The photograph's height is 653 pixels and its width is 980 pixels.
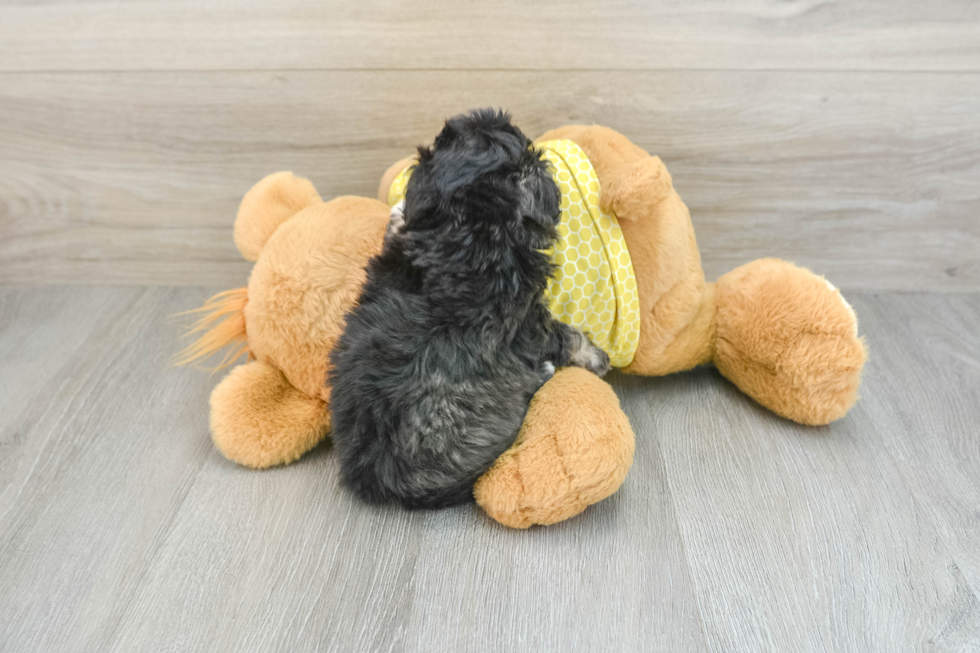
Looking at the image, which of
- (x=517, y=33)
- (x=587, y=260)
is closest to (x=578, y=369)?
(x=587, y=260)

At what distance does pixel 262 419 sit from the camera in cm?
69

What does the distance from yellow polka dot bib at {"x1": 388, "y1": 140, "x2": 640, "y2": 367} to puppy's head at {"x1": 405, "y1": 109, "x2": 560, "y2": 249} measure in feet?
0.25

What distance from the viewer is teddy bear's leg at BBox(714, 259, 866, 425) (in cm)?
72

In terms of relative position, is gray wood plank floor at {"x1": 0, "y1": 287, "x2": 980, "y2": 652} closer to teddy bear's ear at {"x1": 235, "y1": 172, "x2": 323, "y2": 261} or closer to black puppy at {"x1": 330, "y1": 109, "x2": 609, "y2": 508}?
black puppy at {"x1": 330, "y1": 109, "x2": 609, "y2": 508}

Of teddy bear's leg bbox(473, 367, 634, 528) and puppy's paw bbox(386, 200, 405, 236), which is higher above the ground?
puppy's paw bbox(386, 200, 405, 236)

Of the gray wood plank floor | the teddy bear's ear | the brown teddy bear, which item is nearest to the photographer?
the gray wood plank floor

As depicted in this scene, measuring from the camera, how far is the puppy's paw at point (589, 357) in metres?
0.71

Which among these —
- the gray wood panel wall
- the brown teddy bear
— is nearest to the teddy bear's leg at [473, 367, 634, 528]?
the brown teddy bear

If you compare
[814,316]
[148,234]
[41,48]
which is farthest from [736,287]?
[41,48]

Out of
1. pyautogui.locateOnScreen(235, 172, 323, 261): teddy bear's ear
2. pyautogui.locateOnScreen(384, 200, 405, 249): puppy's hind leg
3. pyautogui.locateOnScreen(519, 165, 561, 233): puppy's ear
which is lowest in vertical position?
pyautogui.locateOnScreen(235, 172, 323, 261): teddy bear's ear

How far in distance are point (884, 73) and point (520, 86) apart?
0.49 m

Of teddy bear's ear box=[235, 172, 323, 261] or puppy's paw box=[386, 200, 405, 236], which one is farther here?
teddy bear's ear box=[235, 172, 323, 261]

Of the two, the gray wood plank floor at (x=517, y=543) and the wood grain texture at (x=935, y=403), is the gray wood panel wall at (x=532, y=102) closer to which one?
the wood grain texture at (x=935, y=403)

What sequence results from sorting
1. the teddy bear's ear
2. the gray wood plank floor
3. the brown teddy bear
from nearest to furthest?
the gray wood plank floor, the brown teddy bear, the teddy bear's ear
